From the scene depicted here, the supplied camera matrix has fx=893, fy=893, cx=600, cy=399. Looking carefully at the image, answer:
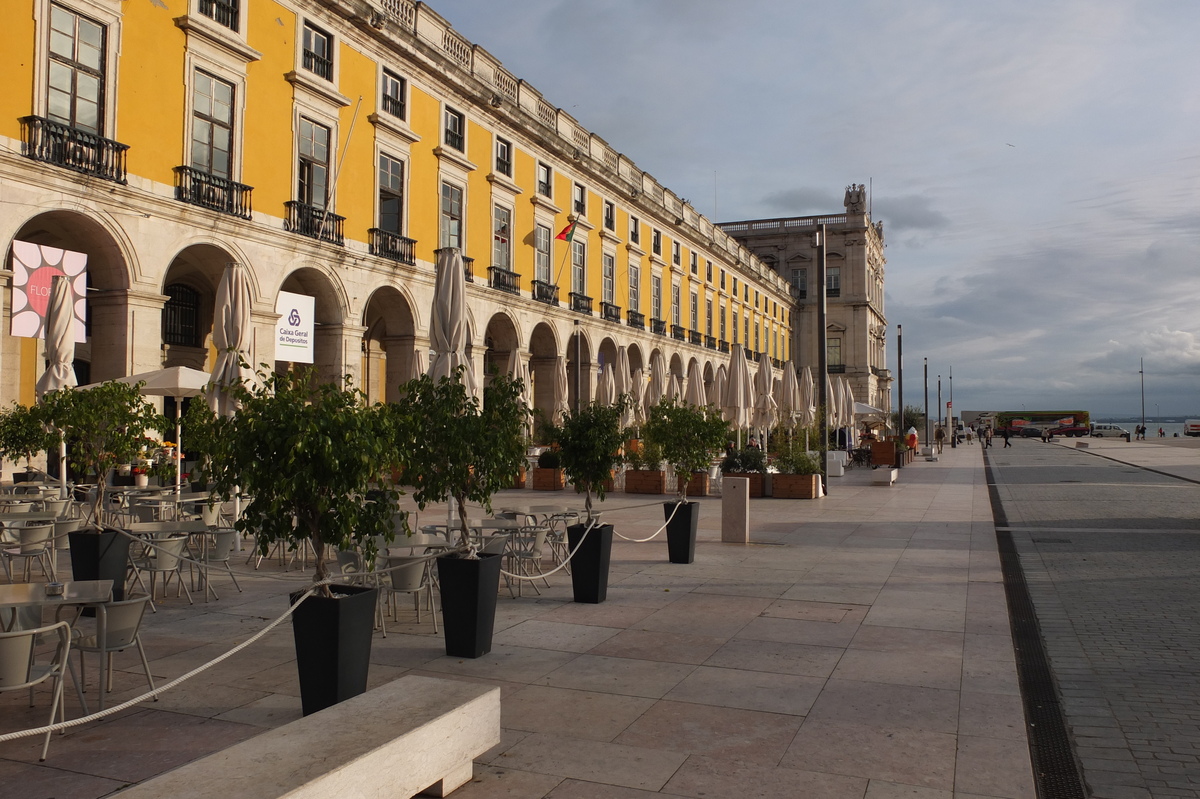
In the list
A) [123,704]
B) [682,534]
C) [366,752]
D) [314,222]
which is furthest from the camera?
[314,222]

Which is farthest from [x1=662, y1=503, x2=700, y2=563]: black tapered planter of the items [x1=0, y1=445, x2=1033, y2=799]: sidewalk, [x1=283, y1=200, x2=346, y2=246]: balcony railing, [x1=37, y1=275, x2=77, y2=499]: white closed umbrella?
[x1=283, y1=200, x2=346, y2=246]: balcony railing

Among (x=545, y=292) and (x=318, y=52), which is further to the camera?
(x=545, y=292)

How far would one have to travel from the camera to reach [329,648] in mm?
5008

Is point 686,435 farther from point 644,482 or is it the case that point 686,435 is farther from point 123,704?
point 644,482

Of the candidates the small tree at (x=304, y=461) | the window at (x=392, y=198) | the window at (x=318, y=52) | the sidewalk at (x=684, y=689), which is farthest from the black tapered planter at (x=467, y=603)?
the window at (x=392, y=198)

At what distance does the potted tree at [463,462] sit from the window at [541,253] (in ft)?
88.4

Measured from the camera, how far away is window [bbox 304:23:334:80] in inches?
899

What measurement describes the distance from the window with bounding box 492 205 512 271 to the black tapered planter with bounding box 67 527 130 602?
2340 cm

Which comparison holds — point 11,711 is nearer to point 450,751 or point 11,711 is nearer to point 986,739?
point 450,751

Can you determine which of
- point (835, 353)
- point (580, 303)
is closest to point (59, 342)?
point (580, 303)

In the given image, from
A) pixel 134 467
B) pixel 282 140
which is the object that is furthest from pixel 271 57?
pixel 134 467

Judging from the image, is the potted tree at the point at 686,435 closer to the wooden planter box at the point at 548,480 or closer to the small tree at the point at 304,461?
the small tree at the point at 304,461

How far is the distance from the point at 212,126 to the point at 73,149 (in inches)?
148

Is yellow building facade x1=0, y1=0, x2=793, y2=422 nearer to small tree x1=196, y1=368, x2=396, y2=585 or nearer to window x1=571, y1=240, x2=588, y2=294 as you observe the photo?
window x1=571, y1=240, x2=588, y2=294
